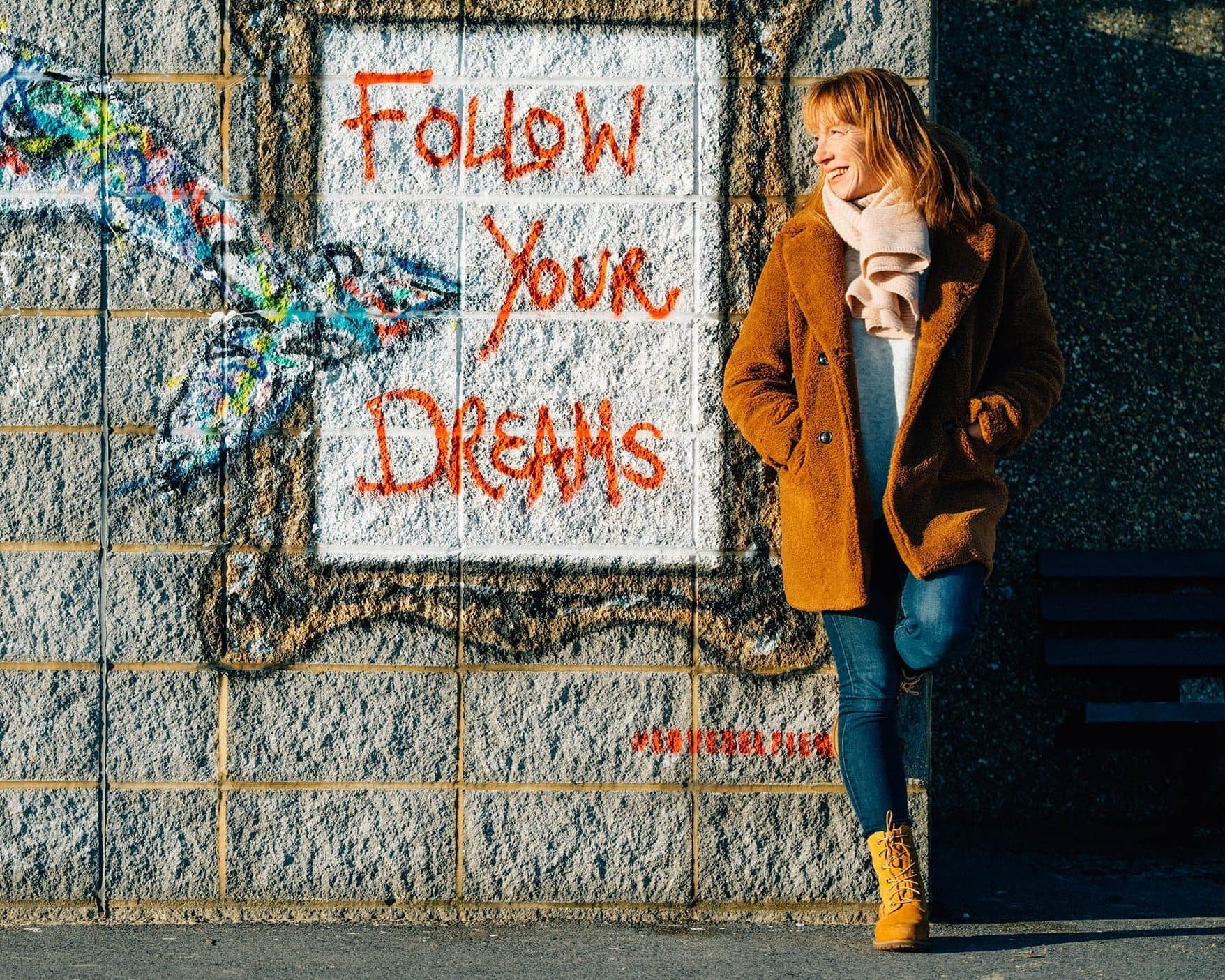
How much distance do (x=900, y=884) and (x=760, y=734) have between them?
1.66ft

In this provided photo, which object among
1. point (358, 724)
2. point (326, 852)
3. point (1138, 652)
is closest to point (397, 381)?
point (358, 724)

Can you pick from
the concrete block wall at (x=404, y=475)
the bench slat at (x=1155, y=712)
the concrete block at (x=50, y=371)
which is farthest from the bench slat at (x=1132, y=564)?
the concrete block at (x=50, y=371)

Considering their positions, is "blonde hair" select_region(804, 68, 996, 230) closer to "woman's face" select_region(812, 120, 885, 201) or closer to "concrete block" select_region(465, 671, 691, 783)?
"woman's face" select_region(812, 120, 885, 201)

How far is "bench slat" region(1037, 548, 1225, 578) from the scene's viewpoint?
4.27 m

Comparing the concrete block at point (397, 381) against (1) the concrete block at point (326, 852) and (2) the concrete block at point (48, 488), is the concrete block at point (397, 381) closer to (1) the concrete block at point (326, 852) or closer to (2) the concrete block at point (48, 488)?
(2) the concrete block at point (48, 488)

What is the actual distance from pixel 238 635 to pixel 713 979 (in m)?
1.38

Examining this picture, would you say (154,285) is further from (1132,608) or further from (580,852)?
(1132,608)

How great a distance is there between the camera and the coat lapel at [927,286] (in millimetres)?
2906

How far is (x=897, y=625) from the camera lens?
9.91 feet

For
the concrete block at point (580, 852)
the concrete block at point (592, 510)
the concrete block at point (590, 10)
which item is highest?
the concrete block at point (590, 10)

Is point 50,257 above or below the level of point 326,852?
above

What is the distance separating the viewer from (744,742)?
3297 millimetres

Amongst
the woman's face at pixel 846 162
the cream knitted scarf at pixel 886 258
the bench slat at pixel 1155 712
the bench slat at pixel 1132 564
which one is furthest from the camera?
the bench slat at pixel 1132 564

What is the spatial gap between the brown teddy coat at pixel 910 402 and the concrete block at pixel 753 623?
8.0 inches
